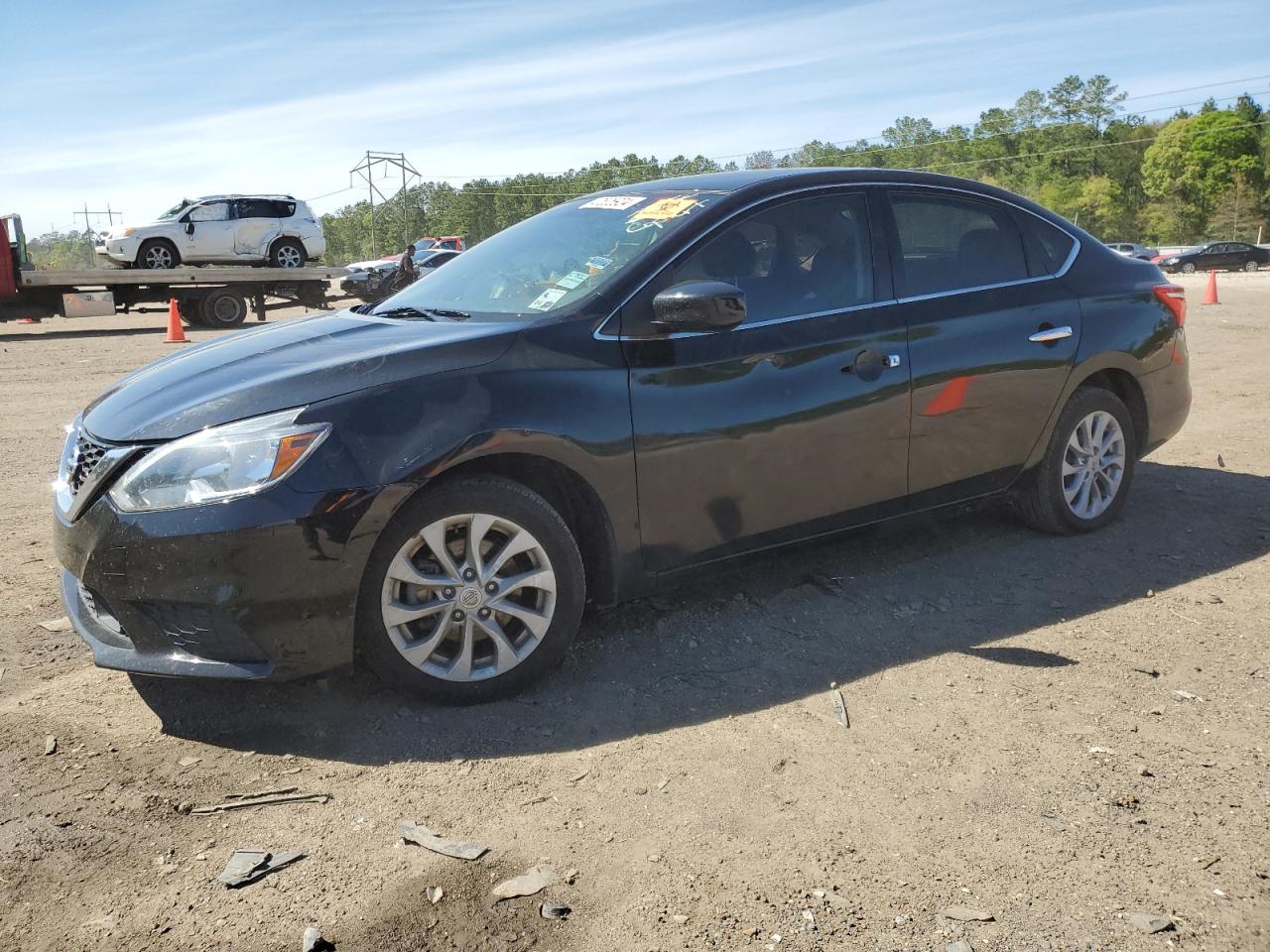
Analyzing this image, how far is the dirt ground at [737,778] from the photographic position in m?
2.57

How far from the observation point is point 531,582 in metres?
3.66

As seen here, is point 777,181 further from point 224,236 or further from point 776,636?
point 224,236

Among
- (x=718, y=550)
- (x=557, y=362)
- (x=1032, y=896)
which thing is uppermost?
(x=557, y=362)

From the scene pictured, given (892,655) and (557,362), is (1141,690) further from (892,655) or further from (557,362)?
(557,362)

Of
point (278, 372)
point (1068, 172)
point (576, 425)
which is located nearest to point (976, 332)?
point (576, 425)

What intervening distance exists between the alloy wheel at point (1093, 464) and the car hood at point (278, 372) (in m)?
2.90

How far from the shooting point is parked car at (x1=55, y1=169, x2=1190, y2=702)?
3.32 m

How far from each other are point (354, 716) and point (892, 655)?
6.26 feet

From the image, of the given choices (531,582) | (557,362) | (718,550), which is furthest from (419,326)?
(718,550)

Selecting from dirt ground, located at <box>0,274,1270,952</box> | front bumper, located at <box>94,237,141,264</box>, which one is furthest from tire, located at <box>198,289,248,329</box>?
dirt ground, located at <box>0,274,1270,952</box>

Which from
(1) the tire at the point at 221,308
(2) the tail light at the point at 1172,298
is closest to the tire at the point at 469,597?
(2) the tail light at the point at 1172,298

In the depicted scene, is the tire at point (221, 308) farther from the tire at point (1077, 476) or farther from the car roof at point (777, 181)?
the tire at point (1077, 476)

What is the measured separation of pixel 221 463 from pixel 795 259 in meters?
2.28

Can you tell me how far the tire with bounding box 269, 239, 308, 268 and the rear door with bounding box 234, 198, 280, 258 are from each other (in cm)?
22
